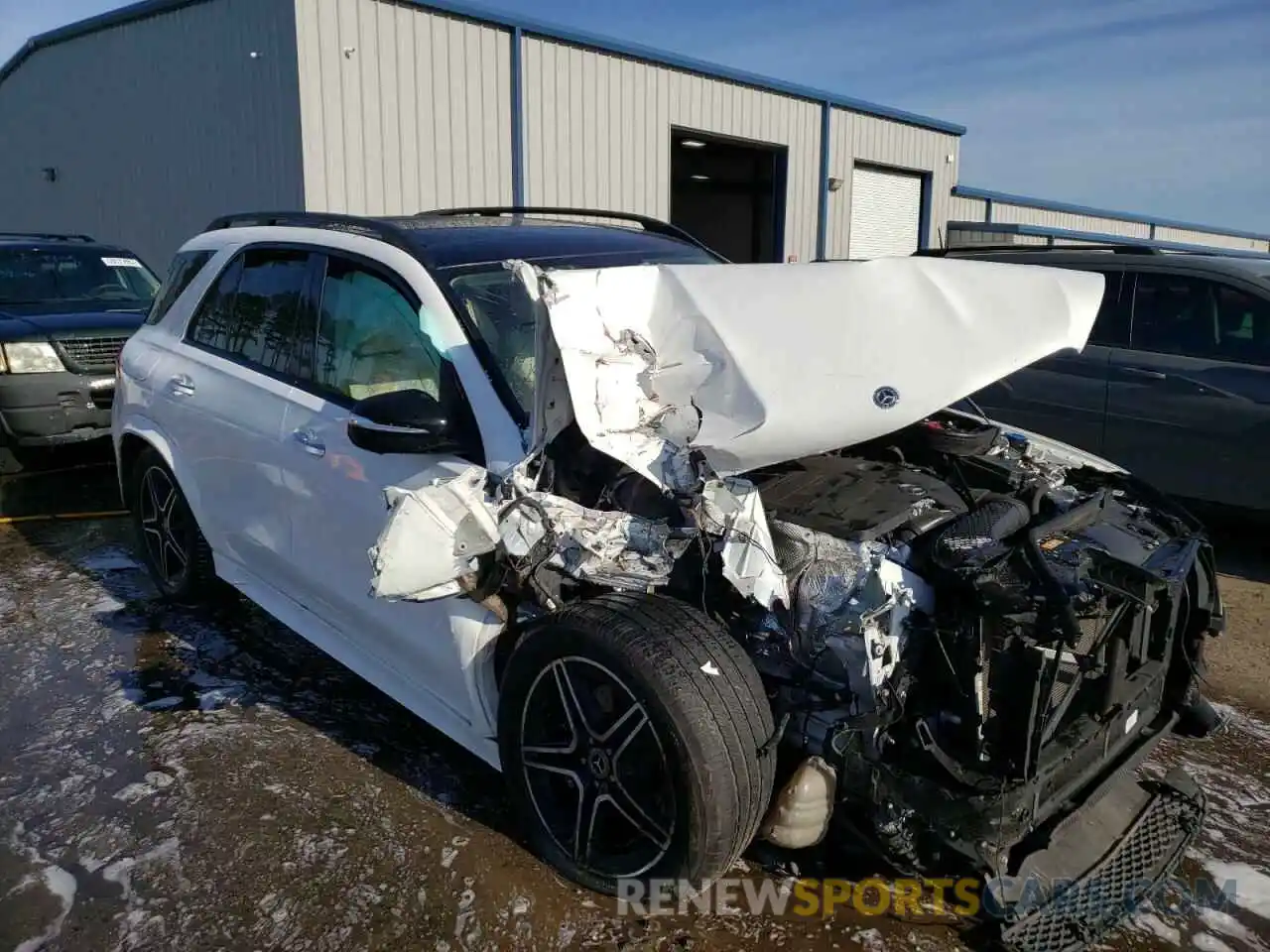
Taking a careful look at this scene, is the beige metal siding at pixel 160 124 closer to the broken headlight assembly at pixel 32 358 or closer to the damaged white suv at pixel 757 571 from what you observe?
the broken headlight assembly at pixel 32 358

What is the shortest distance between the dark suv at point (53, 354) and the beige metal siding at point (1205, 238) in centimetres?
3429

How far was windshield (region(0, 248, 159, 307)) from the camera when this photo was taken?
8.11 m

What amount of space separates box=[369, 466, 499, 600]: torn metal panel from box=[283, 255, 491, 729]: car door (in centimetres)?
20

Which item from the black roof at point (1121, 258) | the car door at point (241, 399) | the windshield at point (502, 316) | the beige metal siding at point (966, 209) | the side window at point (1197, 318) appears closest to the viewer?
the windshield at point (502, 316)

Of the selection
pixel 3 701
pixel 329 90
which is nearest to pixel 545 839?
pixel 3 701

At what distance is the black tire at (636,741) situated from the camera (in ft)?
7.73

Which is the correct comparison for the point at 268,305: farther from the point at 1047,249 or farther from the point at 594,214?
the point at 1047,249

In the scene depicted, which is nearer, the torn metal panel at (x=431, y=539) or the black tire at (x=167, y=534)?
the torn metal panel at (x=431, y=539)

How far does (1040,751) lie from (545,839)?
1354 mm

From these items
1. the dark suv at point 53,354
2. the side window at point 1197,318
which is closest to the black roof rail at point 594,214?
the side window at point 1197,318

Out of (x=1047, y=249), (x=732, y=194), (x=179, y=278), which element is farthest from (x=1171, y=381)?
(x=732, y=194)

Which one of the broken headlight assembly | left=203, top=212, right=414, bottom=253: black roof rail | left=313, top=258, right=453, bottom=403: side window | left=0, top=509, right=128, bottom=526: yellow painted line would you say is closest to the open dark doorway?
the broken headlight assembly

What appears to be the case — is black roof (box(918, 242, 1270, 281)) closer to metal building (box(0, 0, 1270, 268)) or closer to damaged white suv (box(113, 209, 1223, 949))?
damaged white suv (box(113, 209, 1223, 949))

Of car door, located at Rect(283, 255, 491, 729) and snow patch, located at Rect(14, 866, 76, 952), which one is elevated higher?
car door, located at Rect(283, 255, 491, 729)
